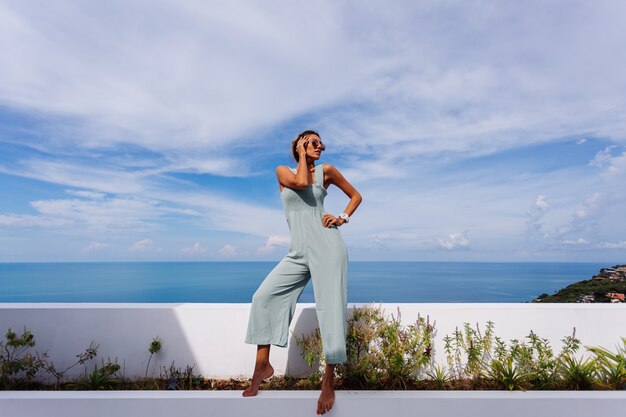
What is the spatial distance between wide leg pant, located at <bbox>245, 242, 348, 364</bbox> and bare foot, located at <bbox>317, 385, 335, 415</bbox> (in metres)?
0.19

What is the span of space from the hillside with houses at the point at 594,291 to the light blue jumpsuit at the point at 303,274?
407 centimetres

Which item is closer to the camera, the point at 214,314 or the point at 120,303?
the point at 214,314

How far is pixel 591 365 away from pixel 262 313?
2.43m

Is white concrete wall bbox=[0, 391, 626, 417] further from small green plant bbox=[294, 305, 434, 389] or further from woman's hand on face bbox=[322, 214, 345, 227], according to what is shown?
woman's hand on face bbox=[322, 214, 345, 227]

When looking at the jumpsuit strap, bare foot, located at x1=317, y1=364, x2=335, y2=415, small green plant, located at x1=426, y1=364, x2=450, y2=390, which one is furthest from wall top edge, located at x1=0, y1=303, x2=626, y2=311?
the jumpsuit strap

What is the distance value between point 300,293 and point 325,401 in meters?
0.72

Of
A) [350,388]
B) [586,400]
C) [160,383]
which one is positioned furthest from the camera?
[160,383]

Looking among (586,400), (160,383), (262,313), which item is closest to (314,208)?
(262,313)

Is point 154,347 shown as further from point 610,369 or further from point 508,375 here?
point 610,369

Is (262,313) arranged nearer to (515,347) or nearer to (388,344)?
(388,344)

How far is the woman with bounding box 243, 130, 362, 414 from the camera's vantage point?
269cm

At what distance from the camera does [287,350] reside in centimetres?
336

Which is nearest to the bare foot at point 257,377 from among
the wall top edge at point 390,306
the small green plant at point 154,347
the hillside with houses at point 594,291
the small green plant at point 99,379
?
the wall top edge at point 390,306

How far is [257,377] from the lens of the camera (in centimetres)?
279
